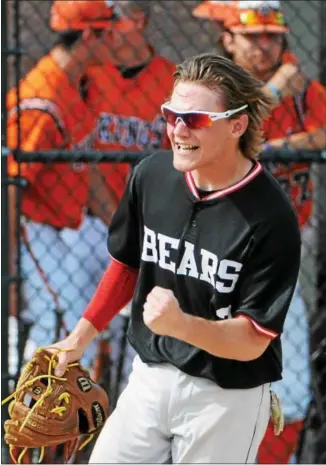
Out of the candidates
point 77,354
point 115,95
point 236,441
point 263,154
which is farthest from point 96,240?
point 236,441

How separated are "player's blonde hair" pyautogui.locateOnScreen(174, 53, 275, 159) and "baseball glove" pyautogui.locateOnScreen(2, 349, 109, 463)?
79 centimetres

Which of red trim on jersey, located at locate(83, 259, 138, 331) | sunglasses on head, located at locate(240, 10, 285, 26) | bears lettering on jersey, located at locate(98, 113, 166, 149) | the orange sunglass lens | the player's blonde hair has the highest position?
sunglasses on head, located at locate(240, 10, 285, 26)

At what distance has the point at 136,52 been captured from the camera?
4.25 metres

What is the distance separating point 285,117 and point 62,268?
3.61 feet

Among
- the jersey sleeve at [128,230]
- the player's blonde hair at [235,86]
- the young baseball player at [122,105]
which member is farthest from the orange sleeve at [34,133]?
the player's blonde hair at [235,86]

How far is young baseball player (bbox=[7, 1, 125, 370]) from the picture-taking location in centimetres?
405

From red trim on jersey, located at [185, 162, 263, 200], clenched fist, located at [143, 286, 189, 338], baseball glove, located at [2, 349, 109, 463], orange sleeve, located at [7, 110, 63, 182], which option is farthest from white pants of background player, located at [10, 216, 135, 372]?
clenched fist, located at [143, 286, 189, 338]

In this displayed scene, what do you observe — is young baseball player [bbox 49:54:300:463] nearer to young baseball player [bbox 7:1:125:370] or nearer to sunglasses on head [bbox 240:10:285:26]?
young baseball player [bbox 7:1:125:370]

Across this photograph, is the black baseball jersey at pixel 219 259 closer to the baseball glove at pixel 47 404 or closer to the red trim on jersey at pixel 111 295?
the red trim on jersey at pixel 111 295

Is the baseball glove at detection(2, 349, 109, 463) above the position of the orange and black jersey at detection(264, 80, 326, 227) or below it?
below

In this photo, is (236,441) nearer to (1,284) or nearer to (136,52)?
(1,284)

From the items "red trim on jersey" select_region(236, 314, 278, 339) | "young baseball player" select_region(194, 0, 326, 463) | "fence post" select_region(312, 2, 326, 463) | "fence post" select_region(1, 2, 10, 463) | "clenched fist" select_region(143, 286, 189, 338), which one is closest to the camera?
"clenched fist" select_region(143, 286, 189, 338)

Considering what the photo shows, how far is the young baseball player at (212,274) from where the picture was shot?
8.45 ft

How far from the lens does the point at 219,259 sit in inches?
102
